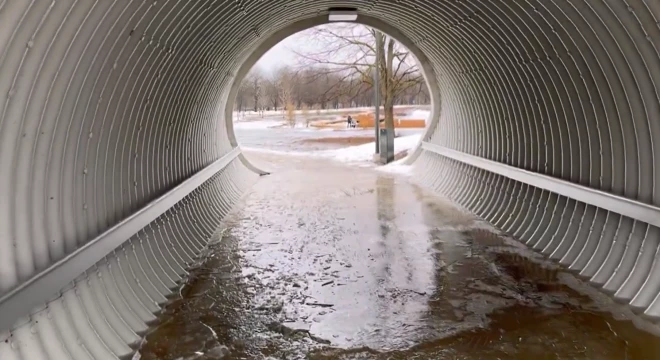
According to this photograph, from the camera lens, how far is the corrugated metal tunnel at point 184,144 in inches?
138

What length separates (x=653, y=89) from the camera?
5.26 metres

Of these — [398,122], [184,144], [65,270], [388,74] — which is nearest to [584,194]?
[65,270]

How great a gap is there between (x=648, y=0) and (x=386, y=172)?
11.3 metres

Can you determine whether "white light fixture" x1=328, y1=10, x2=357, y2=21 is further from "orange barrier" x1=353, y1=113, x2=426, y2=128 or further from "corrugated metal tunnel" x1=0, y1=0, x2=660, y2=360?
"orange barrier" x1=353, y1=113, x2=426, y2=128

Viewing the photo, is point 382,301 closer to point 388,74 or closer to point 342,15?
point 342,15

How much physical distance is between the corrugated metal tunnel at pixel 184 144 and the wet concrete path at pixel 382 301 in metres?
0.38

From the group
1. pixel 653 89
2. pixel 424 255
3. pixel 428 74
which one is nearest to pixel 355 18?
pixel 428 74

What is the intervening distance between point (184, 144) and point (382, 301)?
12.9 ft

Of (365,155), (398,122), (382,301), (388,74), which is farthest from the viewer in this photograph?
(398,122)

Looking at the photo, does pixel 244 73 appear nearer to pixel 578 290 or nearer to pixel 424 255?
pixel 424 255

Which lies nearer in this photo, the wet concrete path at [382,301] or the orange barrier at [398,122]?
the wet concrete path at [382,301]

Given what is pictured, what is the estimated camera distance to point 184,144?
8328 millimetres

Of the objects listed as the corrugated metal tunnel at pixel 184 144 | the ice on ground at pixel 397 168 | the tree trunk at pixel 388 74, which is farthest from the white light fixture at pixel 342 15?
the tree trunk at pixel 388 74

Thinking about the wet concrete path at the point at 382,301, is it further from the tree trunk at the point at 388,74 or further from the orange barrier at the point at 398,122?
the orange barrier at the point at 398,122
